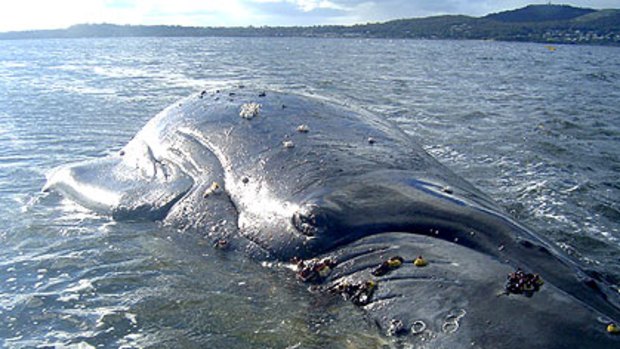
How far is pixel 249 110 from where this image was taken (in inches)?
350

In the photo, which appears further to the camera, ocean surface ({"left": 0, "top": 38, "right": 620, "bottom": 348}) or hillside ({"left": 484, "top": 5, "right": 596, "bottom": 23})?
hillside ({"left": 484, "top": 5, "right": 596, "bottom": 23})

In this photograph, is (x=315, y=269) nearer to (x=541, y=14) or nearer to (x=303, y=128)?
(x=303, y=128)

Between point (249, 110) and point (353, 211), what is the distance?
129 inches

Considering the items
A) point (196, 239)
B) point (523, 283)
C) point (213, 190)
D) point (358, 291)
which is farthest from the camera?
point (213, 190)

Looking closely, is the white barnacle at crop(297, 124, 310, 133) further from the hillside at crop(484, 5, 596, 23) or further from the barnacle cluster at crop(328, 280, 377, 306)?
the hillside at crop(484, 5, 596, 23)

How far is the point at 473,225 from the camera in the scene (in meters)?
5.82

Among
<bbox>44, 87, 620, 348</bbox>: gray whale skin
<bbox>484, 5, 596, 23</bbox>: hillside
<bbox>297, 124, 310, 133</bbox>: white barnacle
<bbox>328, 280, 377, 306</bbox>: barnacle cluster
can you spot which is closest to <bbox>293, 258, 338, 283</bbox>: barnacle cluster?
<bbox>44, 87, 620, 348</bbox>: gray whale skin

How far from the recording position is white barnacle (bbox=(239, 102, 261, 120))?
28.8 feet

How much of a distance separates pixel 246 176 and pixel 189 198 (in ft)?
2.88

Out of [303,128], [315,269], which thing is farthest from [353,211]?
[303,128]

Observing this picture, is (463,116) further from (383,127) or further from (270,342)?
(270,342)

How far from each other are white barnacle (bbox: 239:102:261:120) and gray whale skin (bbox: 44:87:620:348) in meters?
0.03

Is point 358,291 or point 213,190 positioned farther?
point 213,190

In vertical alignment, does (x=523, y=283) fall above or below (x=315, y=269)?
above
